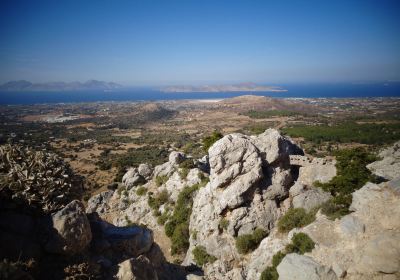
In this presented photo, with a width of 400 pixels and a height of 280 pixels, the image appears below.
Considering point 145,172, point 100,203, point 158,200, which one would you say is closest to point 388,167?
point 158,200

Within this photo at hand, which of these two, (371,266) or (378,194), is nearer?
(371,266)

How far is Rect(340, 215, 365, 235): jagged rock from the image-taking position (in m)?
15.0

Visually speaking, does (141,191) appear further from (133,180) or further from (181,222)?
(181,222)

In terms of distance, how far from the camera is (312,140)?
74.2 meters

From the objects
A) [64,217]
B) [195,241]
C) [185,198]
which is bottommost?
[195,241]

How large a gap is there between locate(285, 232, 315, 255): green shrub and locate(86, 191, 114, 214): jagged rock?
24.5 m

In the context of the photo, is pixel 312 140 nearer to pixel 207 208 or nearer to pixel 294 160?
pixel 294 160

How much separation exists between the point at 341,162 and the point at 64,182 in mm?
20595

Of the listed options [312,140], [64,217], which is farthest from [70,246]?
[312,140]

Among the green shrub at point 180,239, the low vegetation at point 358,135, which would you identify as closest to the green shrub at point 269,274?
the green shrub at point 180,239

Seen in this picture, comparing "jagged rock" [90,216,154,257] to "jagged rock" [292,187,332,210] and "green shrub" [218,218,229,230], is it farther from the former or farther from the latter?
"jagged rock" [292,187,332,210]

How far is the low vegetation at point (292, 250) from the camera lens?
15445 millimetres

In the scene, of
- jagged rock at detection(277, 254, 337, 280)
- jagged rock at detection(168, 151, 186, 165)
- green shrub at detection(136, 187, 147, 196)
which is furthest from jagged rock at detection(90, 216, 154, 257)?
jagged rock at detection(168, 151, 186, 165)

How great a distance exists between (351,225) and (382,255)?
271 centimetres
